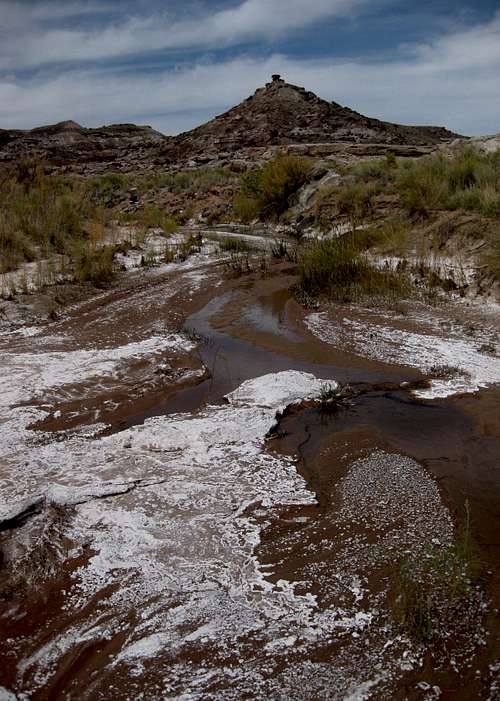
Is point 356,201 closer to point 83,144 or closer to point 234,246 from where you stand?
point 234,246

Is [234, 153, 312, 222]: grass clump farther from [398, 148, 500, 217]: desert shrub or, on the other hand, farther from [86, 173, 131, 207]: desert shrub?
[86, 173, 131, 207]: desert shrub

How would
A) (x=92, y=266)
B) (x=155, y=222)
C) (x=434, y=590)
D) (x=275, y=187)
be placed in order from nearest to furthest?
(x=434, y=590), (x=92, y=266), (x=155, y=222), (x=275, y=187)

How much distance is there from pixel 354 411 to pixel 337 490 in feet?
3.93

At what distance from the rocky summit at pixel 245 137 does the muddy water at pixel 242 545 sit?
2842 centimetres

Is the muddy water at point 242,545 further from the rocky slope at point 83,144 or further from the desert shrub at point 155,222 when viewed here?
the rocky slope at point 83,144

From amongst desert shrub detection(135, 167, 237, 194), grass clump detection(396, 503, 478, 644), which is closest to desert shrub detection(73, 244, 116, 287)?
grass clump detection(396, 503, 478, 644)

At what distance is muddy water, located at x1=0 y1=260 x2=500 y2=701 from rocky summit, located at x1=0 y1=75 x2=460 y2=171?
93.3ft

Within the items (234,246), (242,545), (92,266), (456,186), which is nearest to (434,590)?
(242,545)

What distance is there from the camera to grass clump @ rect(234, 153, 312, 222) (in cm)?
1683

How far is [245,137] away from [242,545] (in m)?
41.4

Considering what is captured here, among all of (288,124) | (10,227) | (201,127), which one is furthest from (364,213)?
(201,127)

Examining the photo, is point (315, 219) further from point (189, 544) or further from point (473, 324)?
point (189, 544)

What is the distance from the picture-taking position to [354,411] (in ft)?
14.8

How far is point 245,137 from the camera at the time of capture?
1607 inches
